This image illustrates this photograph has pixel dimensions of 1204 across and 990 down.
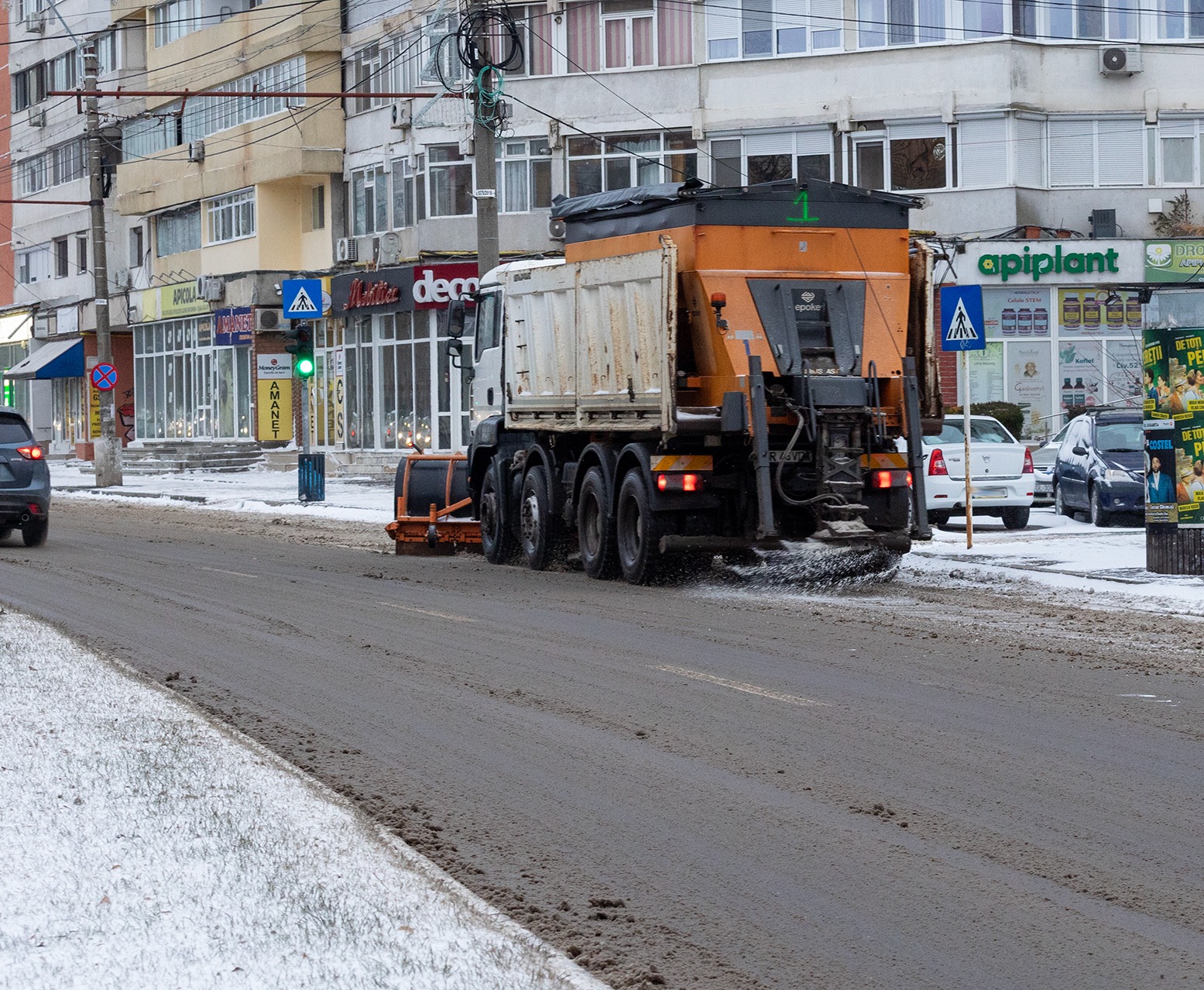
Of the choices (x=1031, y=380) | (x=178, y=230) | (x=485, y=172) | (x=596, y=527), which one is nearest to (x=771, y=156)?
(x=1031, y=380)

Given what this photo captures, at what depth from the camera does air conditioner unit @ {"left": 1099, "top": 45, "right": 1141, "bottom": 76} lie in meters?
37.7

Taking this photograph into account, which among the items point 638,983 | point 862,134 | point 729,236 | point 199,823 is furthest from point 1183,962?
point 862,134

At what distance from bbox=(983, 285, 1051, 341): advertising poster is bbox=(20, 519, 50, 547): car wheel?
2183 cm

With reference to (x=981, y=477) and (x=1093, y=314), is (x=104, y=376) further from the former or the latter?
(x=981, y=477)

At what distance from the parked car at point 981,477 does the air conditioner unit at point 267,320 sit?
31.1m

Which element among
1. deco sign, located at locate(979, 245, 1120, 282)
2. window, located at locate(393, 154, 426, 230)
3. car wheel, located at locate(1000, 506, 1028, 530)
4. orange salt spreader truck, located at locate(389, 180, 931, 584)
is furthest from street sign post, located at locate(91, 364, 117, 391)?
orange salt spreader truck, located at locate(389, 180, 931, 584)

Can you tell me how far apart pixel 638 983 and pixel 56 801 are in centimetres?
303

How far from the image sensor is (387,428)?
4638 cm

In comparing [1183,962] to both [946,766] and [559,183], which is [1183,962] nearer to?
[946,766]

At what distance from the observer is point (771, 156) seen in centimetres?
3919

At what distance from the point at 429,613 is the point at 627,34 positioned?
91.8ft

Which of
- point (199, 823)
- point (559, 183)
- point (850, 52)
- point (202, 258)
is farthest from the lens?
point (202, 258)

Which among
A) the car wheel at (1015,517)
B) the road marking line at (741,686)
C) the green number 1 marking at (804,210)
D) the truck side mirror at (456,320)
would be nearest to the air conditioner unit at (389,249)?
the truck side mirror at (456,320)

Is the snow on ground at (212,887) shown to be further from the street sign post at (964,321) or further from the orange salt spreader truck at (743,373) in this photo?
the street sign post at (964,321)
